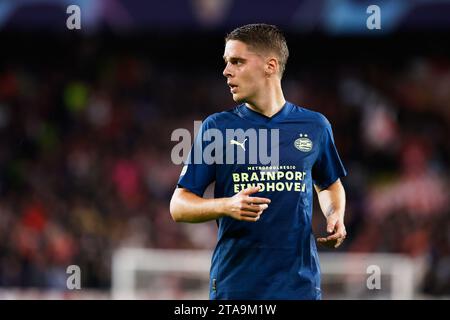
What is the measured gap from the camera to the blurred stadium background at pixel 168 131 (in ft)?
37.2

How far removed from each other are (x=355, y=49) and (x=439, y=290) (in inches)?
227

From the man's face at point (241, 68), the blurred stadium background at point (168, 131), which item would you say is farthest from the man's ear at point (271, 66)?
the blurred stadium background at point (168, 131)

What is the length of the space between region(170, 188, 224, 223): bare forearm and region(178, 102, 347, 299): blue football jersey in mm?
65

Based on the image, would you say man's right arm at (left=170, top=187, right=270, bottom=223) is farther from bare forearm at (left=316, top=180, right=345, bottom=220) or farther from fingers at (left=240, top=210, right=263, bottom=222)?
bare forearm at (left=316, top=180, right=345, bottom=220)

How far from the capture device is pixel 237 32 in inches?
167

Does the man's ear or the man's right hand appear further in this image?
the man's ear

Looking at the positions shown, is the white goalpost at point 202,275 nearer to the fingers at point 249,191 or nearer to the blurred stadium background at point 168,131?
the blurred stadium background at point 168,131

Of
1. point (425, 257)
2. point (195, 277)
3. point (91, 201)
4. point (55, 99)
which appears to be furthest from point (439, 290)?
point (55, 99)

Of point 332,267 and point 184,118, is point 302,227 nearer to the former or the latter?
point 332,267

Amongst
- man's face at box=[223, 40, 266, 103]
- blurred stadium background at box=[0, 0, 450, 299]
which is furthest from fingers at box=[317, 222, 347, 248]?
blurred stadium background at box=[0, 0, 450, 299]

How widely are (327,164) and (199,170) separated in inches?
25.5

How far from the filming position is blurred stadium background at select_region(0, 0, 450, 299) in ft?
37.2

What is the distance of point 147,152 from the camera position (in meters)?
13.7

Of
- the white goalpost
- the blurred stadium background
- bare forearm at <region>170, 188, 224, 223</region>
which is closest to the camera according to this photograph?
bare forearm at <region>170, 188, 224, 223</region>
